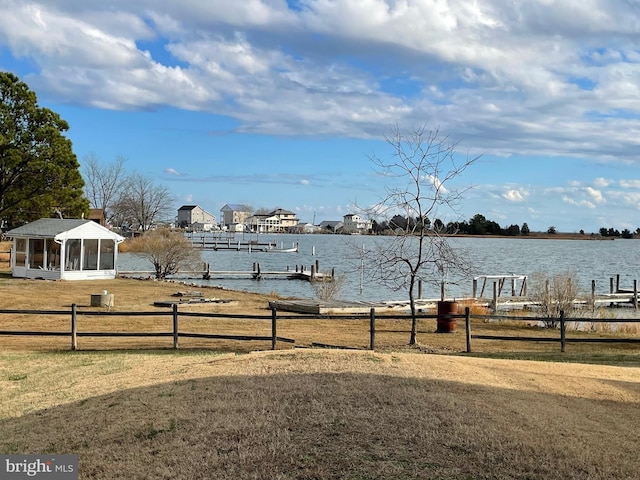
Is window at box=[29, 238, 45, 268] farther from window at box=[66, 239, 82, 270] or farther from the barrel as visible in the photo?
the barrel

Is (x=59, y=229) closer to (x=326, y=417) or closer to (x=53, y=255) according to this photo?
(x=53, y=255)

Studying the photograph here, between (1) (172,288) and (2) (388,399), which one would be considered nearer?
(2) (388,399)

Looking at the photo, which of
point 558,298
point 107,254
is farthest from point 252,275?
point 558,298

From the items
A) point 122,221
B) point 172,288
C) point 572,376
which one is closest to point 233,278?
point 172,288

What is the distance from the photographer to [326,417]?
7383 millimetres

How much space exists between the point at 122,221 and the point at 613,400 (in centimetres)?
11031

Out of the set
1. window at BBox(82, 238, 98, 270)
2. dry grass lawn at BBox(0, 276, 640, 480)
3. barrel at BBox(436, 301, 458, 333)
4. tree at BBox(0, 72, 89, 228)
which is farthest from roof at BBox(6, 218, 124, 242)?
dry grass lawn at BBox(0, 276, 640, 480)

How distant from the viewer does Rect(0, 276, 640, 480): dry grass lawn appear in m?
6.24

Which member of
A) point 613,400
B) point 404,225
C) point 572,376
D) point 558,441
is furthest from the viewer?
point 404,225

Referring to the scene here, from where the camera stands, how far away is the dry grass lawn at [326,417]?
6.24 meters

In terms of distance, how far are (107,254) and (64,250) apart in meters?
2.70

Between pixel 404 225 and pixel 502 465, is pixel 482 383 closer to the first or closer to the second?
pixel 502 465

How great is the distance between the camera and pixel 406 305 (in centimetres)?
3089

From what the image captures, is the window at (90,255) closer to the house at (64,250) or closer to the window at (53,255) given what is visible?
Answer: the house at (64,250)
